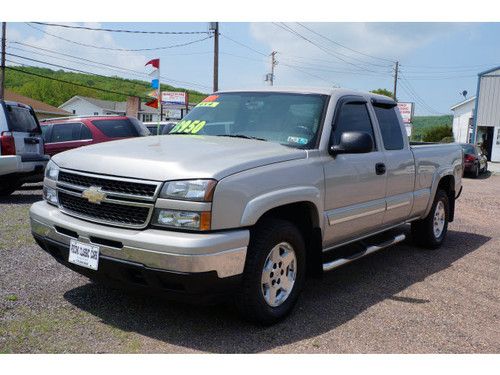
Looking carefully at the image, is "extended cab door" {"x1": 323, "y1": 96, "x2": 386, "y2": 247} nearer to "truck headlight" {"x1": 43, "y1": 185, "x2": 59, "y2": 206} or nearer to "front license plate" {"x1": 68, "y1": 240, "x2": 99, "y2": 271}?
"front license plate" {"x1": 68, "y1": 240, "x2": 99, "y2": 271}

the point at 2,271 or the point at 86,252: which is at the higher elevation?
the point at 86,252

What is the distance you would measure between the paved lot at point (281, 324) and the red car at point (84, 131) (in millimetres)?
6063

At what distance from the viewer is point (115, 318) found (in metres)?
3.86

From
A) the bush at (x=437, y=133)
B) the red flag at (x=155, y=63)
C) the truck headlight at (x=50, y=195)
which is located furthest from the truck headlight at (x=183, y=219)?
the bush at (x=437, y=133)

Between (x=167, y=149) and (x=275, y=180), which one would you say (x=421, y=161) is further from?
(x=167, y=149)

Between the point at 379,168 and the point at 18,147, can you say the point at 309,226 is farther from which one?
the point at 18,147

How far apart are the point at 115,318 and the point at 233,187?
1440mm

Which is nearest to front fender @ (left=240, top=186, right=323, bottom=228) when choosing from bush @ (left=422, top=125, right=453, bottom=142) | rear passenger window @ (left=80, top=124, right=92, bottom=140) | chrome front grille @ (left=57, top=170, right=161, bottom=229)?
chrome front grille @ (left=57, top=170, right=161, bottom=229)

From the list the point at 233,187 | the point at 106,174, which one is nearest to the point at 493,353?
the point at 233,187

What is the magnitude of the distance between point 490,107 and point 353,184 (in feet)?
107

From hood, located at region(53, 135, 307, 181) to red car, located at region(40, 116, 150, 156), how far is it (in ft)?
25.0

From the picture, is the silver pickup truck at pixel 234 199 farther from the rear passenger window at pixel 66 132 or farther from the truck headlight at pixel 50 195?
the rear passenger window at pixel 66 132

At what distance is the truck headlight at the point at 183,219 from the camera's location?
3258 mm

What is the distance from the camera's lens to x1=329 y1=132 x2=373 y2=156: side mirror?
426 centimetres
